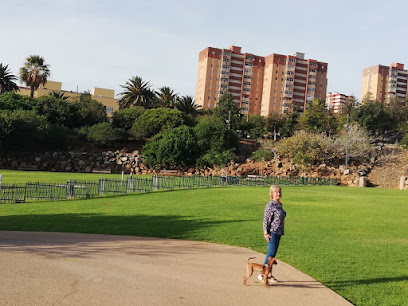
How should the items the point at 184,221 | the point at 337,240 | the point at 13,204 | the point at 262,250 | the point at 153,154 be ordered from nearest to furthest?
the point at 262,250
the point at 337,240
the point at 184,221
the point at 13,204
the point at 153,154

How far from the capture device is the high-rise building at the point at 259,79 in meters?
122

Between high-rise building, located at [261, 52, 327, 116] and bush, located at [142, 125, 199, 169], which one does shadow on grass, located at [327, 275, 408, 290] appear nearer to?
bush, located at [142, 125, 199, 169]

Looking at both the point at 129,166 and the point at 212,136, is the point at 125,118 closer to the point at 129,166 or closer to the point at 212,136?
the point at 129,166

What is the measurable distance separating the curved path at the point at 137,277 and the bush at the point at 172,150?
46314 mm

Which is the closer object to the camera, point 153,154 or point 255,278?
point 255,278

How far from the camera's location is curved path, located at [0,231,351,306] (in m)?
6.45

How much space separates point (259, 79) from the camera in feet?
414

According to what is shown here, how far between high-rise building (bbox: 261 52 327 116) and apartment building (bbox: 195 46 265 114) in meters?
2.94

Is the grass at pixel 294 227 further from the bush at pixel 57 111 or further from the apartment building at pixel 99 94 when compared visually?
the apartment building at pixel 99 94

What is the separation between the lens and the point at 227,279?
781cm

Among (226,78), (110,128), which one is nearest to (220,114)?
(110,128)

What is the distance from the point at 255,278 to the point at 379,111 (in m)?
85.2

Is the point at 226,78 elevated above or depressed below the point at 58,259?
above

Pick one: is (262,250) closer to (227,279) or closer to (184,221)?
(227,279)
